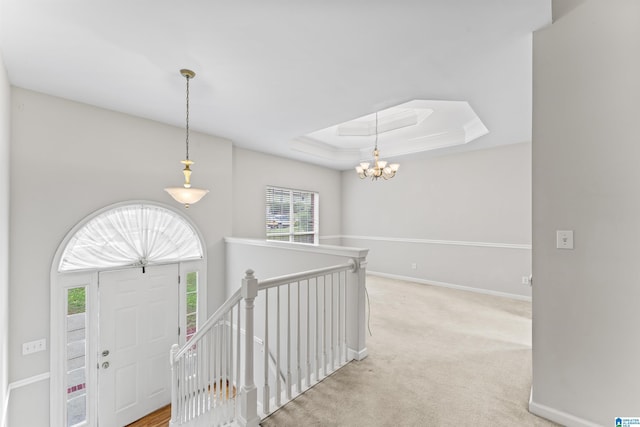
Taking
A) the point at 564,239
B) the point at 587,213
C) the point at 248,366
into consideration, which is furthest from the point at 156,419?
the point at 587,213

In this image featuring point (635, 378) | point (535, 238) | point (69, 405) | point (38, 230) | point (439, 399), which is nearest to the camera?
point (635, 378)

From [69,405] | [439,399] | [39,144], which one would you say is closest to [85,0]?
[39,144]

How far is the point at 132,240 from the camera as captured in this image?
11.3 feet

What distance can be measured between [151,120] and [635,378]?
5098 mm

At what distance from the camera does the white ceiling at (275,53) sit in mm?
1693

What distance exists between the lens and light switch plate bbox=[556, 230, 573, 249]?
1585 mm

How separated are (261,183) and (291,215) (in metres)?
1.10

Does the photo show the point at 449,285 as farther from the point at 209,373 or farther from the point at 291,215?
the point at 209,373

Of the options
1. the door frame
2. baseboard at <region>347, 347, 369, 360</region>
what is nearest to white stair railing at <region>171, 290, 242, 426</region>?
baseboard at <region>347, 347, 369, 360</region>

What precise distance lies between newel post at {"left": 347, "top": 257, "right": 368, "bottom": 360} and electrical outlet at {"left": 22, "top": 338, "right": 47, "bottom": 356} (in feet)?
10.8

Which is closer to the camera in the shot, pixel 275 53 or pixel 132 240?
pixel 275 53

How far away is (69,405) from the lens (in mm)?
3012

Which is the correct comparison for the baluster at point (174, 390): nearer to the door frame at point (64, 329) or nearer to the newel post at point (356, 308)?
the door frame at point (64, 329)

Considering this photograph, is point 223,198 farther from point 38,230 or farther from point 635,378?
point 635,378
